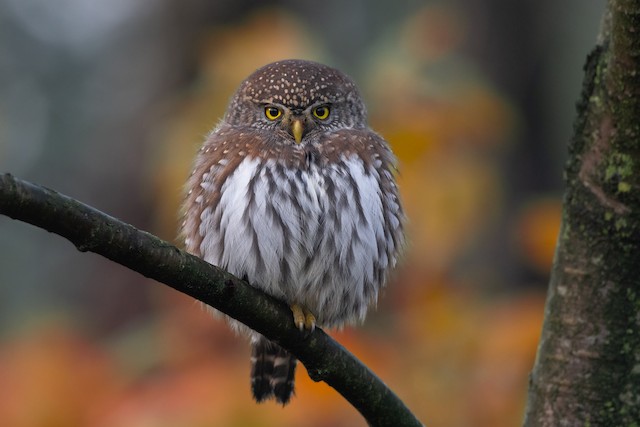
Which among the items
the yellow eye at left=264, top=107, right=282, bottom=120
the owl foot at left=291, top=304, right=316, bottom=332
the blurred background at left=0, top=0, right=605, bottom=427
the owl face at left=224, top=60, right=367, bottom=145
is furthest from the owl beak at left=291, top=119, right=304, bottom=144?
the blurred background at left=0, top=0, right=605, bottom=427

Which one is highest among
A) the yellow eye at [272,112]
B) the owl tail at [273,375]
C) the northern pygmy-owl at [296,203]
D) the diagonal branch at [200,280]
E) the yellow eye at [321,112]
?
the yellow eye at [321,112]

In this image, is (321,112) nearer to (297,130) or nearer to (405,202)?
(297,130)

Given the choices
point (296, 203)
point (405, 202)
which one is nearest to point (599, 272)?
point (296, 203)

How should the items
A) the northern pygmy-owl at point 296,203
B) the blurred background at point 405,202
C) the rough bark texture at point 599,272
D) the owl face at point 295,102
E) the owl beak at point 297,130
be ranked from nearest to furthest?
1. the rough bark texture at point 599,272
2. the northern pygmy-owl at point 296,203
3. the owl beak at point 297,130
4. the owl face at point 295,102
5. the blurred background at point 405,202

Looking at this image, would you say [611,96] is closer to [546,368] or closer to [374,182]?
[546,368]

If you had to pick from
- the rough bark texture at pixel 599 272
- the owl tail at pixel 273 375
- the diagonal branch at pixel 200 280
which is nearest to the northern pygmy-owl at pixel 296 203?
the owl tail at pixel 273 375

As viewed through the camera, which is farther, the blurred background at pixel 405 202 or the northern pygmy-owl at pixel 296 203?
the blurred background at pixel 405 202

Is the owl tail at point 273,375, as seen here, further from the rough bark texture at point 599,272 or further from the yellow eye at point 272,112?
the rough bark texture at point 599,272

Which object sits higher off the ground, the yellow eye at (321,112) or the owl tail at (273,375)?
the yellow eye at (321,112)
